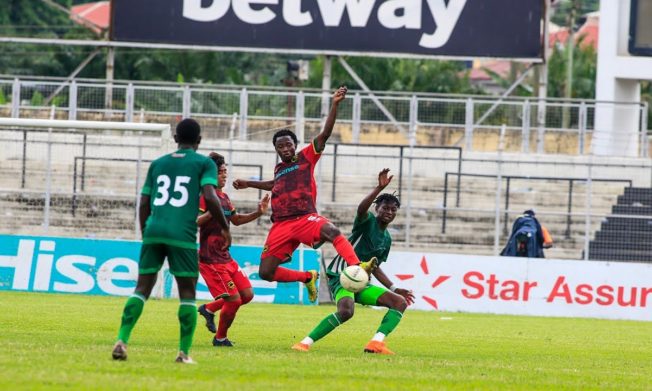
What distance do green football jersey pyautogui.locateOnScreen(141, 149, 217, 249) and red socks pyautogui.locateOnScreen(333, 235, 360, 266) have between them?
2.45 metres

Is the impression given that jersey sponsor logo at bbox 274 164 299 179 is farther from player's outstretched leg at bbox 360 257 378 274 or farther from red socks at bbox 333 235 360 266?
player's outstretched leg at bbox 360 257 378 274

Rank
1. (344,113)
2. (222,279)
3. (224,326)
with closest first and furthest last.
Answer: (224,326) < (222,279) < (344,113)

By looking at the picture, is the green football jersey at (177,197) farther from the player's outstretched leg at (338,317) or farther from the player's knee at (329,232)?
the player's outstretched leg at (338,317)

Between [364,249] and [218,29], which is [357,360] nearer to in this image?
[364,249]

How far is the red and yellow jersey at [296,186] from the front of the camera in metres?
13.1

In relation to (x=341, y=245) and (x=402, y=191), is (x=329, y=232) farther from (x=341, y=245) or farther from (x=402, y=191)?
(x=402, y=191)

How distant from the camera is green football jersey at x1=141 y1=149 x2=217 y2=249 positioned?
10.5 meters

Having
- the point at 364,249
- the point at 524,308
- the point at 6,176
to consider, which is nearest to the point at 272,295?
the point at 524,308

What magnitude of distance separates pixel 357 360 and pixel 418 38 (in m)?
23.1

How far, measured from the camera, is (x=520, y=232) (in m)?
25.9

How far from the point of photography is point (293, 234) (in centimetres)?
1309

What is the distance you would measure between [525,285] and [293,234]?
39.8ft

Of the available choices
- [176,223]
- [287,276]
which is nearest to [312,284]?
[287,276]

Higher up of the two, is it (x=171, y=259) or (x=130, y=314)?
(x=171, y=259)
